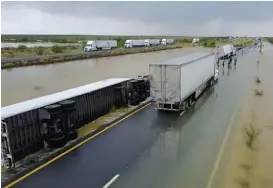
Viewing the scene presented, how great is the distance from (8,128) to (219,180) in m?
7.12

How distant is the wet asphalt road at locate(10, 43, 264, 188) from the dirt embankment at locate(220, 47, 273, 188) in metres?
0.67

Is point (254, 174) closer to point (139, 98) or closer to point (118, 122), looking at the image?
point (118, 122)

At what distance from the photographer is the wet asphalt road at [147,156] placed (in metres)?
9.52

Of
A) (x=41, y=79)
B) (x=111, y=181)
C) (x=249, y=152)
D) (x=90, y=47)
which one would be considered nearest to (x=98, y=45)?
(x=90, y=47)

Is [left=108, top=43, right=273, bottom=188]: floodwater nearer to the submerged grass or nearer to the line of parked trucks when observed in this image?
the submerged grass

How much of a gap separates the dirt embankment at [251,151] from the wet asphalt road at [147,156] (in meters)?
0.67

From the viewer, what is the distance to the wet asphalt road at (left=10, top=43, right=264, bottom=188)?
9.52 metres

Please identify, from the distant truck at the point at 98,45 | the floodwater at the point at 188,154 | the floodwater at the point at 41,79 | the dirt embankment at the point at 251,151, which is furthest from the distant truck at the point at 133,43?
the floodwater at the point at 188,154

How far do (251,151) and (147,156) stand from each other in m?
4.21

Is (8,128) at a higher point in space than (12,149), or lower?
higher

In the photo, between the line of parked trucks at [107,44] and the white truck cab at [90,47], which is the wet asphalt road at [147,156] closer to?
the white truck cab at [90,47]

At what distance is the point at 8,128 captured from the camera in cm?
1029

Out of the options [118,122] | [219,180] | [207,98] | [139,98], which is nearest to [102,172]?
[219,180]

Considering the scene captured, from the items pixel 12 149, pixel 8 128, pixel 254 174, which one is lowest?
pixel 254 174
